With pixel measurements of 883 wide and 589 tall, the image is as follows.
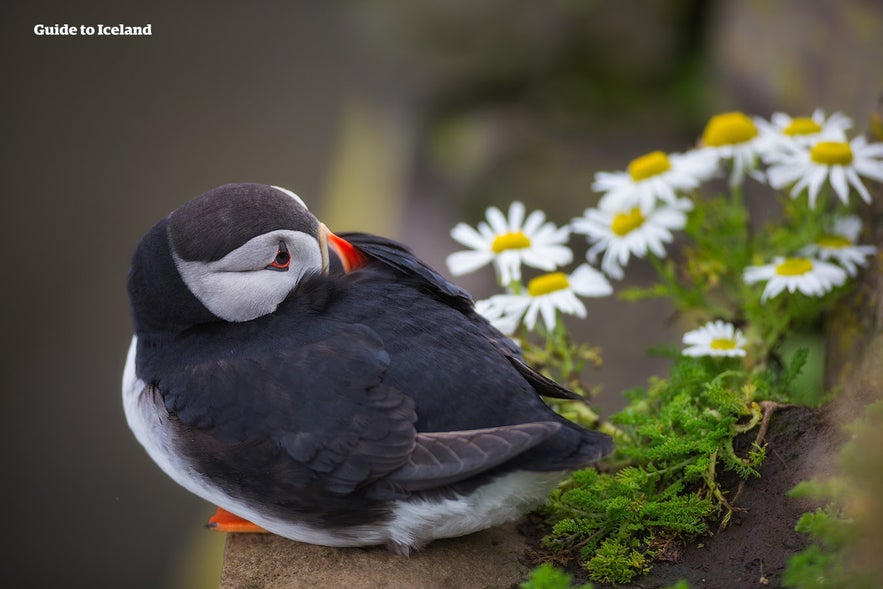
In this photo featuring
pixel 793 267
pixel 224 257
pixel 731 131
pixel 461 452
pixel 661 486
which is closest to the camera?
pixel 461 452

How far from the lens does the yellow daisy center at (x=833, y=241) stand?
3.16 metres

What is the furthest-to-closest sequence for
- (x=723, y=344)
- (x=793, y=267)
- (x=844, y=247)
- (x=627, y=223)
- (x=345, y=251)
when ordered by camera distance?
(x=627, y=223), (x=844, y=247), (x=793, y=267), (x=723, y=344), (x=345, y=251)

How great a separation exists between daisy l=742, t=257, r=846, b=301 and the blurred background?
1561 millimetres

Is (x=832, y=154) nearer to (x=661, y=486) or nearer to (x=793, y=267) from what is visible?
(x=793, y=267)

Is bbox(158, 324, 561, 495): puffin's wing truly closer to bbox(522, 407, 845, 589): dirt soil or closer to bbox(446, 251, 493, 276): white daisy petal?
bbox(522, 407, 845, 589): dirt soil

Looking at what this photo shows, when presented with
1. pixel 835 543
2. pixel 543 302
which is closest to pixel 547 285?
pixel 543 302

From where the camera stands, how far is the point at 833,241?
10.4ft

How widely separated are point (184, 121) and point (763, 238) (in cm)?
618

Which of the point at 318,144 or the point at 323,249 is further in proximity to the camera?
the point at 318,144

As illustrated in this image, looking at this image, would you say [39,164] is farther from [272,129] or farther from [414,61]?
[414,61]

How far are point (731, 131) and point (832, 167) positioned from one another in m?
0.37

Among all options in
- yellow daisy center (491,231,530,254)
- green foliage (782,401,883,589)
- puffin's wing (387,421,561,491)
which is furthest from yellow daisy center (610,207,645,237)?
green foliage (782,401,883,589)

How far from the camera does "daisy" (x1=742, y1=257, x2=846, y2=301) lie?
2979 mm

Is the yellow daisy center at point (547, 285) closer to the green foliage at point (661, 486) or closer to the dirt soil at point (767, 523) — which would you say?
the green foliage at point (661, 486)
